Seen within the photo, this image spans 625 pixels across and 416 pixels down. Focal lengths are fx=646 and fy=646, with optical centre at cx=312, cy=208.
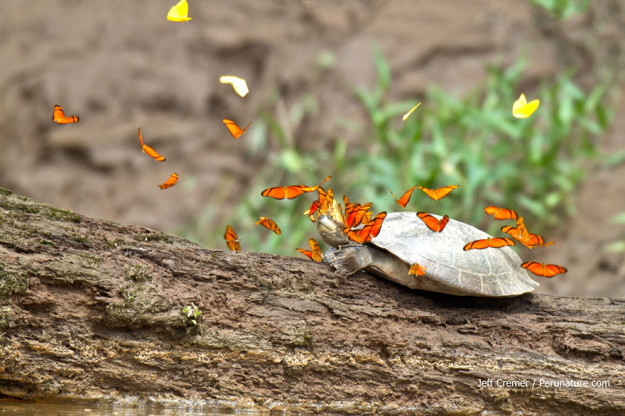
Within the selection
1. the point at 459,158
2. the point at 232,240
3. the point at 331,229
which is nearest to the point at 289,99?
the point at 459,158

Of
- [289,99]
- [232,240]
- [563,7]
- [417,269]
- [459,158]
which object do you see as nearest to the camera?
[417,269]

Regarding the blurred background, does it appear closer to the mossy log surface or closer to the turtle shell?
the turtle shell

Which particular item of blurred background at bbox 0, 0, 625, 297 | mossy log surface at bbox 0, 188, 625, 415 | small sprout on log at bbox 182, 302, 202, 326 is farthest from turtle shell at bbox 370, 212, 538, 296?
blurred background at bbox 0, 0, 625, 297

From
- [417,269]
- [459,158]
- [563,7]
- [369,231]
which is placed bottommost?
[417,269]

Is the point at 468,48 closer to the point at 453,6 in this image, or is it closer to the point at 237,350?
the point at 453,6

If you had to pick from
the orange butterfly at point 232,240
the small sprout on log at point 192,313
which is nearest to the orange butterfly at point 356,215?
the orange butterfly at point 232,240

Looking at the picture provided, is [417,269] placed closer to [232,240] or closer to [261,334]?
[261,334]
